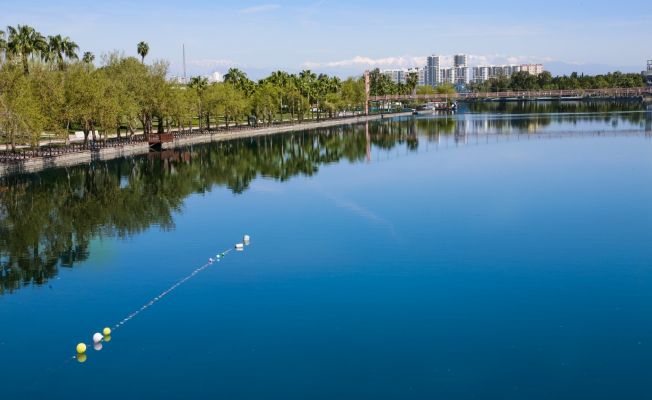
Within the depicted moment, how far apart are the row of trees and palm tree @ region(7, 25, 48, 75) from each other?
0.11 meters

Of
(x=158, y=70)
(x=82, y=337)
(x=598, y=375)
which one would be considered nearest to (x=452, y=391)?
(x=598, y=375)

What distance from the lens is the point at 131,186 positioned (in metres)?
52.9

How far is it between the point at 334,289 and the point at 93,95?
5143 cm

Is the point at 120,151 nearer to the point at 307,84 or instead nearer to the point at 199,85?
the point at 199,85

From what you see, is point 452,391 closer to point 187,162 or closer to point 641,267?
point 641,267

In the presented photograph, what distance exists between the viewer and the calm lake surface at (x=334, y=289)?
17953mm

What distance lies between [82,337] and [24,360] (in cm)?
194

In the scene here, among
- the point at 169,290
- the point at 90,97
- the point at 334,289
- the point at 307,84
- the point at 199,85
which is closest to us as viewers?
the point at 334,289

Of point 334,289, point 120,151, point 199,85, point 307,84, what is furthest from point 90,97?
point 307,84

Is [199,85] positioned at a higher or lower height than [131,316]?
higher

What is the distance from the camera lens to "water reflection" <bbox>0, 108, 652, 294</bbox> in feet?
107

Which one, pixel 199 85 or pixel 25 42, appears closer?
pixel 25 42

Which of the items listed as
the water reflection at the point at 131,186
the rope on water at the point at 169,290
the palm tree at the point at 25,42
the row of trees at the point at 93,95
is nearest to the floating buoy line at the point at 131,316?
the rope on water at the point at 169,290

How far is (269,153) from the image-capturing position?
263 feet
